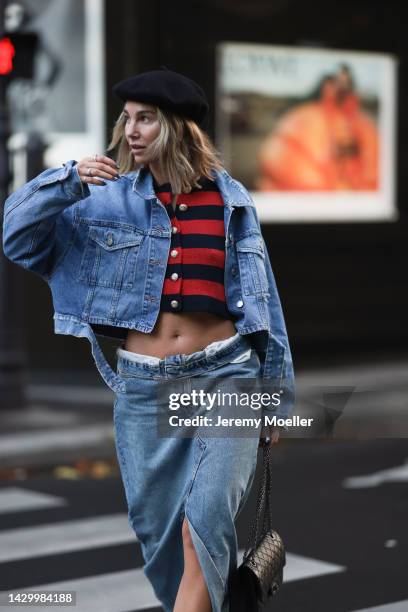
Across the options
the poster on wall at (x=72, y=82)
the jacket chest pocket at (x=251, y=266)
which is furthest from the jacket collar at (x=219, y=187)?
the poster on wall at (x=72, y=82)

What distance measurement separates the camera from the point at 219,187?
3893 millimetres

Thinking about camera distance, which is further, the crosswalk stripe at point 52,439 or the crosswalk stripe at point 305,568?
the crosswalk stripe at point 52,439

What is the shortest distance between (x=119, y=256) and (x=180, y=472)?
28.0 inches

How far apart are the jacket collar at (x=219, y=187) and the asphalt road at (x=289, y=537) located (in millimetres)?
2061

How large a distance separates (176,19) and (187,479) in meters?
10.4

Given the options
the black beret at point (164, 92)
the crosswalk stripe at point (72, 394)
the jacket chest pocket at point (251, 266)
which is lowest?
the crosswalk stripe at point (72, 394)

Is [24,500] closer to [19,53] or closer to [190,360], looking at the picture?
[190,360]

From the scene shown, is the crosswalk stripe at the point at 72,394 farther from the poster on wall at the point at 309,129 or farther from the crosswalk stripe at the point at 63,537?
the crosswalk stripe at the point at 63,537

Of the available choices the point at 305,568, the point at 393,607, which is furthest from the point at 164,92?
the point at 305,568

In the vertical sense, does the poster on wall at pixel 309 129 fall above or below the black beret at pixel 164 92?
below

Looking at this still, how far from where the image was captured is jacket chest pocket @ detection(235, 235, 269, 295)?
3807 mm

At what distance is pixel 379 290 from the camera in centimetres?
1538

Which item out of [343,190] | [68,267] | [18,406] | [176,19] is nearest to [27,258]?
[68,267]

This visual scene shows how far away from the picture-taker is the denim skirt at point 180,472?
3.73 m
